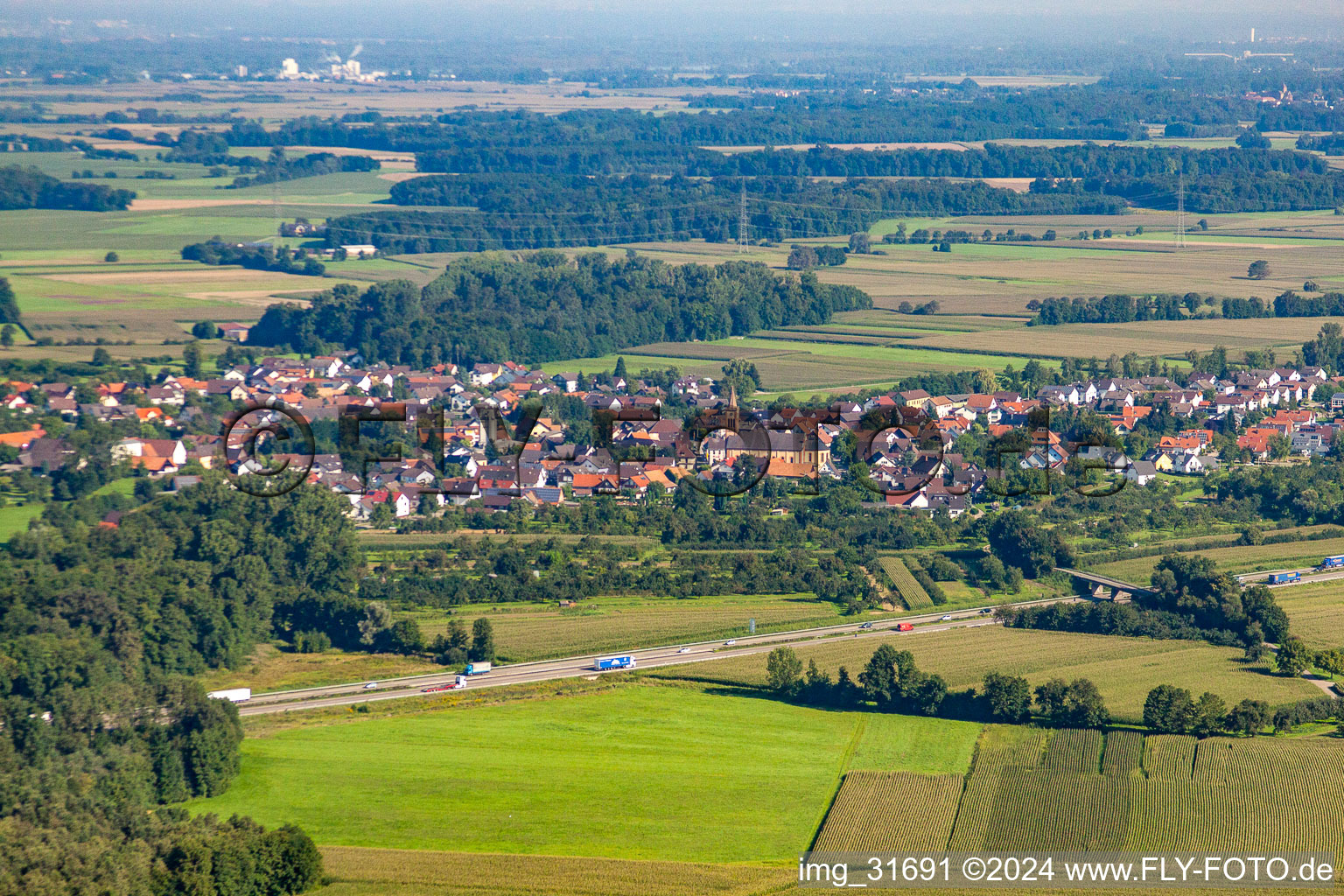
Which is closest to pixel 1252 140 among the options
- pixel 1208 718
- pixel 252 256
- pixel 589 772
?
pixel 252 256

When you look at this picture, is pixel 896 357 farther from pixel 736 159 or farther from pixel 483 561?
pixel 736 159

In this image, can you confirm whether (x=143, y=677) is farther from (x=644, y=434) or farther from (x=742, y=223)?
(x=742, y=223)

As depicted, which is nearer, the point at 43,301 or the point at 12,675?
the point at 12,675

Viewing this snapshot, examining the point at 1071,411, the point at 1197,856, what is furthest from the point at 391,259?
the point at 1197,856

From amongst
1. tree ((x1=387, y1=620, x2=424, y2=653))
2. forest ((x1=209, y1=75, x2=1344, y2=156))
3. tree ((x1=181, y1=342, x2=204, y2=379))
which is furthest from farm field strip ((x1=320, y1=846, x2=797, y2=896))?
forest ((x1=209, y1=75, x2=1344, y2=156))

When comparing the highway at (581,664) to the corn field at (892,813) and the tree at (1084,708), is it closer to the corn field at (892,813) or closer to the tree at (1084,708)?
the tree at (1084,708)

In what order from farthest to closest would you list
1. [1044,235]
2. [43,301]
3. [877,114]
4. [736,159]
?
[877,114] → [736,159] → [1044,235] → [43,301]


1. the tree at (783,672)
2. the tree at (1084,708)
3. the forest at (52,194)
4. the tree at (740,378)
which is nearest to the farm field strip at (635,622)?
the tree at (783,672)
